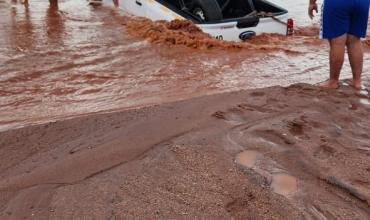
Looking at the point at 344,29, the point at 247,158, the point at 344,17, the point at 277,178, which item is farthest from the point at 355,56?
the point at 277,178

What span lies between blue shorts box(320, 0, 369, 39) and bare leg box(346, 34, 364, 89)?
69 mm

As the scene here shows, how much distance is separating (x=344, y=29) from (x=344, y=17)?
113 mm

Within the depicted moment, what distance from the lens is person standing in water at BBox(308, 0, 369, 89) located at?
438 centimetres

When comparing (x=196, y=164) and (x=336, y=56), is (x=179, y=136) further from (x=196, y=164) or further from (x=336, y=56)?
(x=336, y=56)

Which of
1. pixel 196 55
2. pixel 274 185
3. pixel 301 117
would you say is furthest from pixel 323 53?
pixel 274 185

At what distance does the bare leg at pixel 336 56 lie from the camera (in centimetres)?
451

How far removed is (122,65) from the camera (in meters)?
5.90

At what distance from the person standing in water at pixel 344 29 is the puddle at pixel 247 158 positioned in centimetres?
196

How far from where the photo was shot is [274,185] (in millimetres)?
2705

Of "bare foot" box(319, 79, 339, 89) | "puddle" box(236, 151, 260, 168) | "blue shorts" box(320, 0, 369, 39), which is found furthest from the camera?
"bare foot" box(319, 79, 339, 89)

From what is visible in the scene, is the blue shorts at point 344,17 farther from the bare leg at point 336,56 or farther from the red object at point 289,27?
the red object at point 289,27

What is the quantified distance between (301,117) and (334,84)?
3.85ft

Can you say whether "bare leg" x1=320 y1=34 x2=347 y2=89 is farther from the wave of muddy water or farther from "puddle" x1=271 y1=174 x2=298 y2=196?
"puddle" x1=271 y1=174 x2=298 y2=196

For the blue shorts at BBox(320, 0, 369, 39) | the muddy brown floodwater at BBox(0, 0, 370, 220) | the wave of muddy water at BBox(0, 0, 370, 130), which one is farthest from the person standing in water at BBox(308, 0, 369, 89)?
the wave of muddy water at BBox(0, 0, 370, 130)
